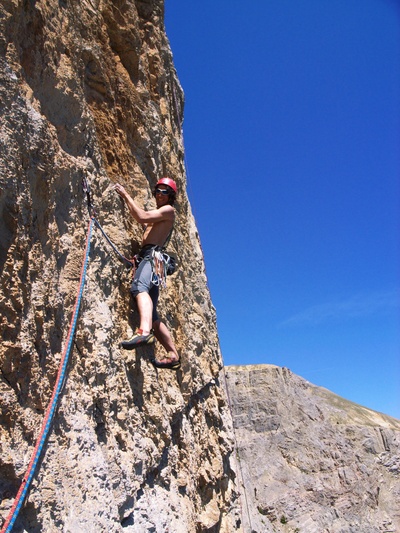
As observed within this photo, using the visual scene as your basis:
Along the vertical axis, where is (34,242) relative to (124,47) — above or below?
below

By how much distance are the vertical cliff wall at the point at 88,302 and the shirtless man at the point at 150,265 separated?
181 mm

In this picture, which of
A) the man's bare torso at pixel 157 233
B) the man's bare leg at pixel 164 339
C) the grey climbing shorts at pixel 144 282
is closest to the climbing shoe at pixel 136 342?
the grey climbing shorts at pixel 144 282

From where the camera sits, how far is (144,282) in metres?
4.60

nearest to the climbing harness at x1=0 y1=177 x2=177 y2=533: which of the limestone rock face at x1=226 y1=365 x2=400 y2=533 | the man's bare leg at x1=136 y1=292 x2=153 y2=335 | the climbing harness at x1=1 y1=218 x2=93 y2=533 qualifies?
the climbing harness at x1=1 y1=218 x2=93 y2=533

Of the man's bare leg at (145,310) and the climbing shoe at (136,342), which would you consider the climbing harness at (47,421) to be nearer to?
the climbing shoe at (136,342)

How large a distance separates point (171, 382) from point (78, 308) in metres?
Answer: 2.23

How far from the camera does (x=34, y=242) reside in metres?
3.22

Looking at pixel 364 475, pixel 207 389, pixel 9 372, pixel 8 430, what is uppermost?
pixel 364 475

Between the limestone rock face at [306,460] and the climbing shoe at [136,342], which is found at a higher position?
the limestone rock face at [306,460]

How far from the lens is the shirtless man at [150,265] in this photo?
14.5 ft

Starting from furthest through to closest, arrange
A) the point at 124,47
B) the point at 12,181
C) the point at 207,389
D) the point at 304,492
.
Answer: the point at 304,492 < the point at 207,389 < the point at 124,47 < the point at 12,181

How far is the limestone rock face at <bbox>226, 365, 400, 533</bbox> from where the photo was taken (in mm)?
40375

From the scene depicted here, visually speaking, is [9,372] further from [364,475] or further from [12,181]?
[364,475]

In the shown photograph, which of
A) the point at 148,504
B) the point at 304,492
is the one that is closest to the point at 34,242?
the point at 148,504
